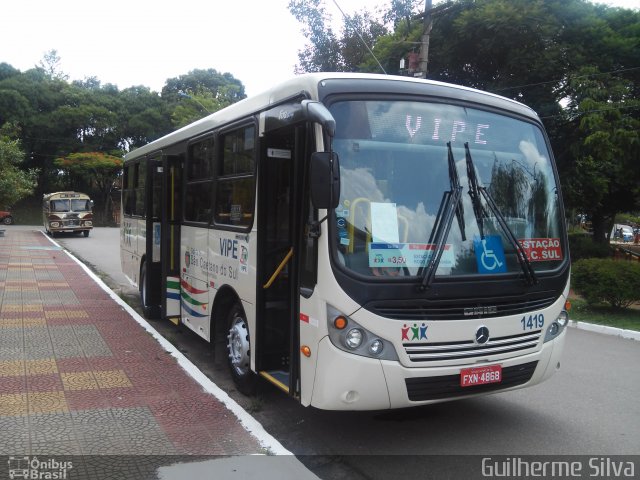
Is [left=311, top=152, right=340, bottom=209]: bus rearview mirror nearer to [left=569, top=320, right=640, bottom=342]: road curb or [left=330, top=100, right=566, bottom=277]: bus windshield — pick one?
[left=330, top=100, right=566, bottom=277]: bus windshield

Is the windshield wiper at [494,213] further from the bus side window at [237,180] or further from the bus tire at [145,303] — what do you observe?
the bus tire at [145,303]

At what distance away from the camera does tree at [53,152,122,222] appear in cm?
4584

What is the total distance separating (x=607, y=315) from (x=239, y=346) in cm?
795

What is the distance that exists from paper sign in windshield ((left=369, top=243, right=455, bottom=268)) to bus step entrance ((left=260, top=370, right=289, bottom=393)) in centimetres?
135

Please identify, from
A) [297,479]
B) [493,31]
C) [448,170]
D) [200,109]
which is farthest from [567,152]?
[200,109]

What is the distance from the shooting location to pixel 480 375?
416 cm

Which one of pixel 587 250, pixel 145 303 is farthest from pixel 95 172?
pixel 145 303

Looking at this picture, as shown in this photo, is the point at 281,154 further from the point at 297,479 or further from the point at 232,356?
the point at 297,479

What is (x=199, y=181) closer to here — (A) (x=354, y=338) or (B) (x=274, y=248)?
(B) (x=274, y=248)

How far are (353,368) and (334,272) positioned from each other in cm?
67

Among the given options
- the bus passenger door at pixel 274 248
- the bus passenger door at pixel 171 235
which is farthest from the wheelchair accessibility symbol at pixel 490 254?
the bus passenger door at pixel 171 235

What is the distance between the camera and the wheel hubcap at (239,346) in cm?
538

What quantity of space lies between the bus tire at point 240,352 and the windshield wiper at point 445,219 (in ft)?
6.67

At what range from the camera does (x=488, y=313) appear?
4.22m
